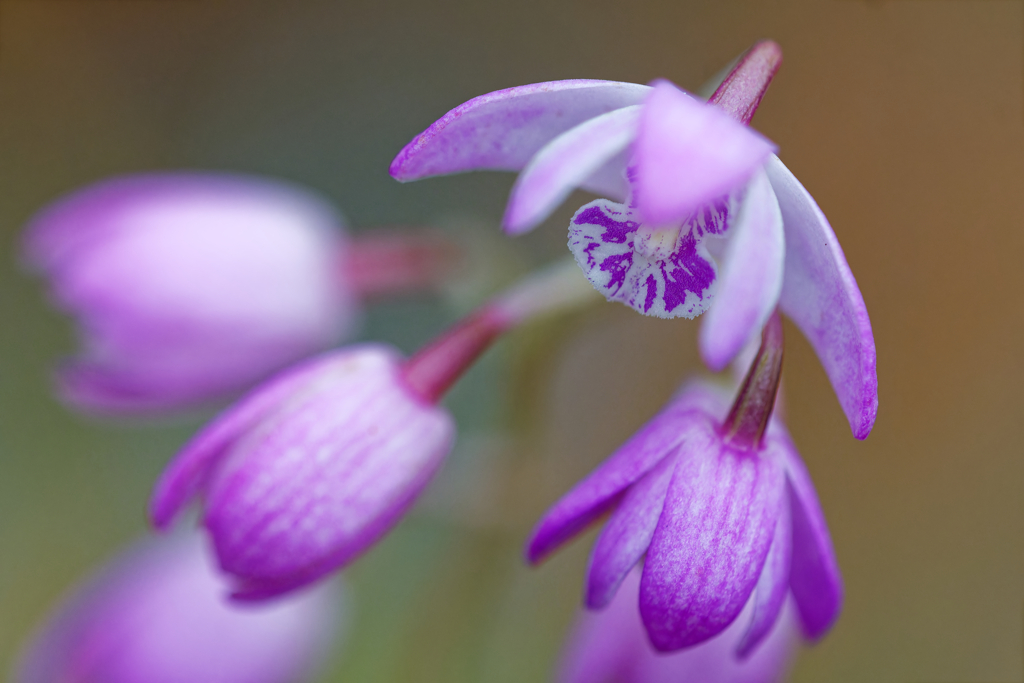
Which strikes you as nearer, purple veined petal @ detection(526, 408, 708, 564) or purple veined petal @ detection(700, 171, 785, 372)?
purple veined petal @ detection(700, 171, 785, 372)

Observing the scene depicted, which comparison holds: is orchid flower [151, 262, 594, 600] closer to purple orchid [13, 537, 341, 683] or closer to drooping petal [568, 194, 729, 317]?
drooping petal [568, 194, 729, 317]

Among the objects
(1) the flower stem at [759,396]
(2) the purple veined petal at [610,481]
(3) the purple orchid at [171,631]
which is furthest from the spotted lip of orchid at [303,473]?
(3) the purple orchid at [171,631]

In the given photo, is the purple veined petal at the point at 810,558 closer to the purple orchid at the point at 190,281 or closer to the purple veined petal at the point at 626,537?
the purple veined petal at the point at 626,537

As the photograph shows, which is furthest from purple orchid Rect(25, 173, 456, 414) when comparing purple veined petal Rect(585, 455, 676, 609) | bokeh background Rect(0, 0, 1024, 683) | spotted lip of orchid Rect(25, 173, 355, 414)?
purple veined petal Rect(585, 455, 676, 609)

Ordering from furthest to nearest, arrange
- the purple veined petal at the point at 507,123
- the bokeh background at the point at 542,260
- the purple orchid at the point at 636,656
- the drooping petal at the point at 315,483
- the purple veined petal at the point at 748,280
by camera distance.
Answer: the bokeh background at the point at 542,260 → the purple orchid at the point at 636,656 → the drooping petal at the point at 315,483 → the purple veined petal at the point at 507,123 → the purple veined petal at the point at 748,280

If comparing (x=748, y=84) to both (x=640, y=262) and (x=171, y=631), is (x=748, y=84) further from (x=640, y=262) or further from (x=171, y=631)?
(x=171, y=631)
